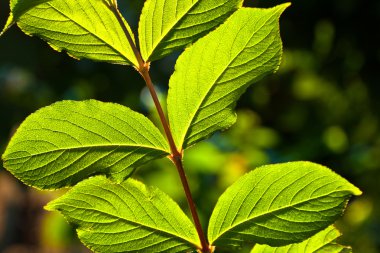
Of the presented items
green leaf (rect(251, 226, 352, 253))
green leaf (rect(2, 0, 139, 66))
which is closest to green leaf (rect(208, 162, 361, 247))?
green leaf (rect(251, 226, 352, 253))

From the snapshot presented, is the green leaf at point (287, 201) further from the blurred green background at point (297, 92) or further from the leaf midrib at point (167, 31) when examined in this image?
the blurred green background at point (297, 92)

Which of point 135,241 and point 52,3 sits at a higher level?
point 52,3

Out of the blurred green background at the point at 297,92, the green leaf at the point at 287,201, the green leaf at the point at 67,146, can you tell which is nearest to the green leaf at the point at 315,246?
the green leaf at the point at 287,201

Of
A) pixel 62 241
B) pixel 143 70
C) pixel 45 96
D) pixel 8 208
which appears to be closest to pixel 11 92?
pixel 45 96

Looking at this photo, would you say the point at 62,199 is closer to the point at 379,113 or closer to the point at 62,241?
the point at 62,241

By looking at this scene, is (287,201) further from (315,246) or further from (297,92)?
(297,92)

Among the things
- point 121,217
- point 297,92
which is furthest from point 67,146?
point 297,92
